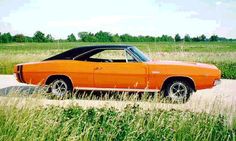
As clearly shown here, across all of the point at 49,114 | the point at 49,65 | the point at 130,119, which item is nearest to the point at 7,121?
the point at 49,114

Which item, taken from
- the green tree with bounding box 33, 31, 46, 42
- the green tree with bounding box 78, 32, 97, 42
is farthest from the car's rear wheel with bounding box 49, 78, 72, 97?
the green tree with bounding box 33, 31, 46, 42

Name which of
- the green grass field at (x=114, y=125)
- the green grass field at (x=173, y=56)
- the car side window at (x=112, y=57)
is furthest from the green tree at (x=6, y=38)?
the green grass field at (x=114, y=125)

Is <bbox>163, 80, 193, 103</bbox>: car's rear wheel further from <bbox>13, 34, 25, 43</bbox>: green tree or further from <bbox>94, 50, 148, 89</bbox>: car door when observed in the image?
<bbox>13, 34, 25, 43</bbox>: green tree

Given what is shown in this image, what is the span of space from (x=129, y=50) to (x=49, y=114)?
13.2 feet

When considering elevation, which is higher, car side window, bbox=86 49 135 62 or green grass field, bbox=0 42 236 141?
car side window, bbox=86 49 135 62

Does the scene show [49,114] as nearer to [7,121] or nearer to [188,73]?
[7,121]

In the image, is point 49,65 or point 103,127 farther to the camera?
point 49,65

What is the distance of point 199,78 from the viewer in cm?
963

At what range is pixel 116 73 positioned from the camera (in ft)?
32.2

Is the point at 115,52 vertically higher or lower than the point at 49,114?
higher

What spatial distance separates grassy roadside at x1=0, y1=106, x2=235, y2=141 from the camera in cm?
567

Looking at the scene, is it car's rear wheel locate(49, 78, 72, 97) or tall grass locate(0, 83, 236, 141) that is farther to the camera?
car's rear wheel locate(49, 78, 72, 97)

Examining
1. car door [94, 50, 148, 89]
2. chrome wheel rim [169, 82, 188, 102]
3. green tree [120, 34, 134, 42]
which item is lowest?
green tree [120, 34, 134, 42]

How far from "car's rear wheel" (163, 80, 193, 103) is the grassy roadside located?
2.86m
